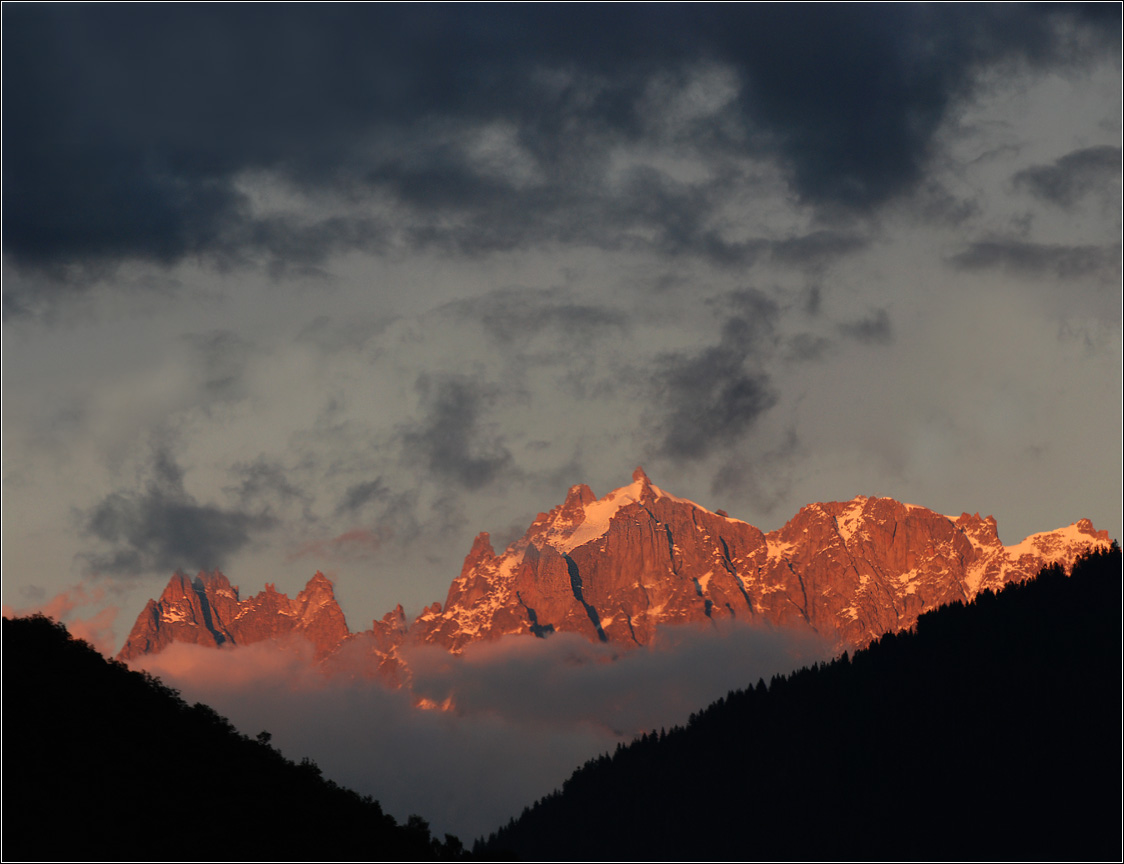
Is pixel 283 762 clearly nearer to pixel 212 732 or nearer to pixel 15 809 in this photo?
pixel 212 732

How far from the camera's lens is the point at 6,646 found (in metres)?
97.8

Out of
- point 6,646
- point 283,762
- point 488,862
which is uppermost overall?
point 6,646

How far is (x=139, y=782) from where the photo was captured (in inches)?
3553

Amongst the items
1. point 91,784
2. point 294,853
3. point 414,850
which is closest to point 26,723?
point 91,784

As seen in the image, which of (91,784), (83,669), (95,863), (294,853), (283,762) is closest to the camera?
(95,863)

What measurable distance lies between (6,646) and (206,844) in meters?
21.5

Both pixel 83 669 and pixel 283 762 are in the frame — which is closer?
pixel 83 669

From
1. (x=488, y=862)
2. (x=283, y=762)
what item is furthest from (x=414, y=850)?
(x=283, y=762)

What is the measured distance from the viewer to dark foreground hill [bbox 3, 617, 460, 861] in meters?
82.8

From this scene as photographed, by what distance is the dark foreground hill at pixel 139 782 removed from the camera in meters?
82.8

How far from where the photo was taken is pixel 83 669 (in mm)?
102188

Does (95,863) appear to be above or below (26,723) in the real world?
below

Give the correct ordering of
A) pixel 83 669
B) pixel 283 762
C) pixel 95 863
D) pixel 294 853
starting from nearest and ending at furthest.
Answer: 1. pixel 95 863
2. pixel 294 853
3. pixel 83 669
4. pixel 283 762

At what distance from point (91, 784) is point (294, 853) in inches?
572
